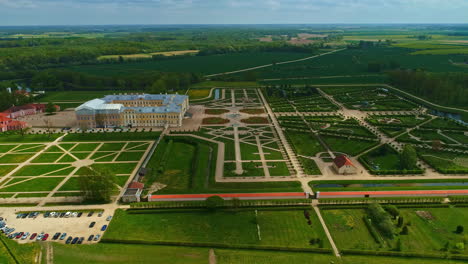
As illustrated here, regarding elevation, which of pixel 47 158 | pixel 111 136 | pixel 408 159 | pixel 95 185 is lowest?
pixel 47 158

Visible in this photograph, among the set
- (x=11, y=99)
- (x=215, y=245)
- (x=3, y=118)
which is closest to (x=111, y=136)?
(x=3, y=118)

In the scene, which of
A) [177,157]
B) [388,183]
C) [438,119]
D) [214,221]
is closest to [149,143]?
[177,157]

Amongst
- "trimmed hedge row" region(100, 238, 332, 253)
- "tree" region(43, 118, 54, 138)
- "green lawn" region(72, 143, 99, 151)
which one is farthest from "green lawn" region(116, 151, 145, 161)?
"trimmed hedge row" region(100, 238, 332, 253)

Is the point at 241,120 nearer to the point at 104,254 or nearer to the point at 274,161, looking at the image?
Answer: the point at 274,161

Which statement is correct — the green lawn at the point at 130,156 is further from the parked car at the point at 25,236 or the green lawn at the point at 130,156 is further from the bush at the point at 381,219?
the bush at the point at 381,219

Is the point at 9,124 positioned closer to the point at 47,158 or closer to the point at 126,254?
the point at 47,158
